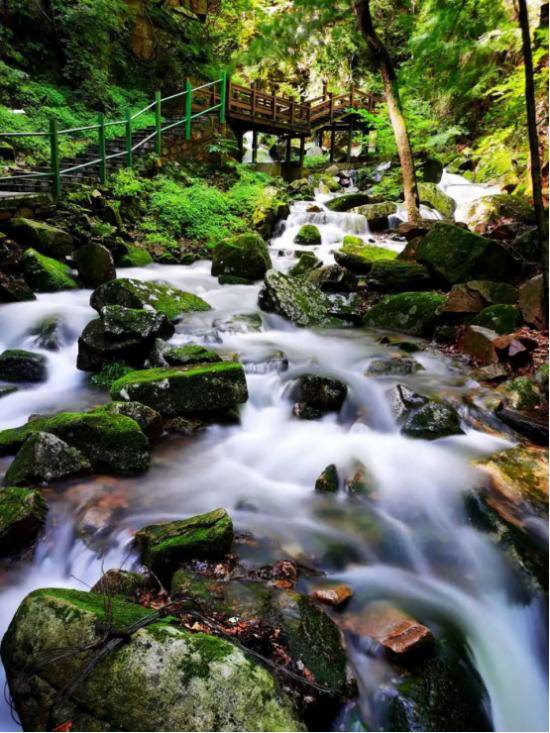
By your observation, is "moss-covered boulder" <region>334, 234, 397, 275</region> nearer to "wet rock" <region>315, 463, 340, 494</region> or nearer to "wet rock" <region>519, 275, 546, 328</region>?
"wet rock" <region>519, 275, 546, 328</region>

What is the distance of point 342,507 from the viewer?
387 cm

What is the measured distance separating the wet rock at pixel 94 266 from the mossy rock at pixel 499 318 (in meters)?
6.45

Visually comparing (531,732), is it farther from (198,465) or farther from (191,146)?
(191,146)

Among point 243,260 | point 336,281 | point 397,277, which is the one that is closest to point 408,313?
point 397,277

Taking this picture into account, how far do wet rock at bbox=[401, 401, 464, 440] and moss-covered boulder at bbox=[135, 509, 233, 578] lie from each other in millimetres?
2399

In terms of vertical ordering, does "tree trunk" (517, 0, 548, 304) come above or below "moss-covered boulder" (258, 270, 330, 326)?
above

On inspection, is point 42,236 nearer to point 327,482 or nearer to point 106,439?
point 106,439

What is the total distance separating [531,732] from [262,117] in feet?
68.3

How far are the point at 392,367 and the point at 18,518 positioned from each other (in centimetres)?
466

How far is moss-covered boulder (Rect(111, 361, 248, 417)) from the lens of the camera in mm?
4840

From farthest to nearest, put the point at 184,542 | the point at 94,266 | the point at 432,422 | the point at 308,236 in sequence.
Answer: the point at 308,236
the point at 94,266
the point at 432,422
the point at 184,542

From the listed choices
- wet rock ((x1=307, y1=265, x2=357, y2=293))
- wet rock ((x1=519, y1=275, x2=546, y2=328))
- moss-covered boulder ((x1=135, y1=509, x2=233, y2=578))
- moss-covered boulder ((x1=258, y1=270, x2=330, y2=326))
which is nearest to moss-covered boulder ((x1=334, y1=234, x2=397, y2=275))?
wet rock ((x1=307, y1=265, x2=357, y2=293))

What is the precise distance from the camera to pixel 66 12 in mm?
15406

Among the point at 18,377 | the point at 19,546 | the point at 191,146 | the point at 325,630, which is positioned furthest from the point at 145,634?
the point at 191,146
